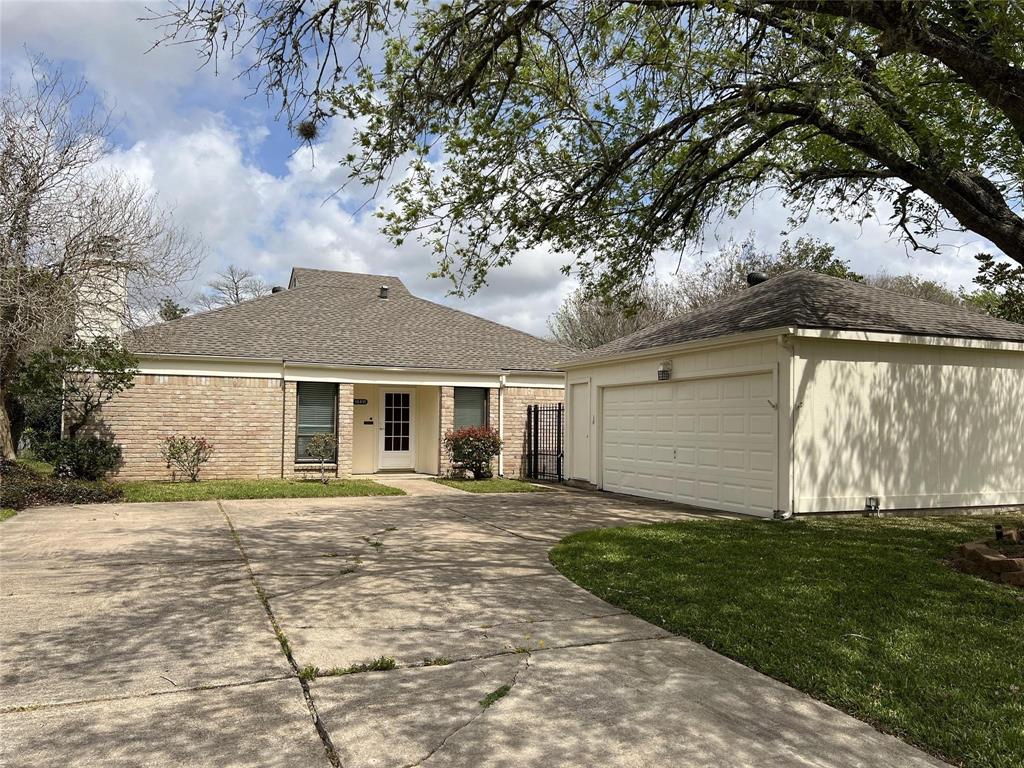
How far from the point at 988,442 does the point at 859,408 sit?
2.90 metres

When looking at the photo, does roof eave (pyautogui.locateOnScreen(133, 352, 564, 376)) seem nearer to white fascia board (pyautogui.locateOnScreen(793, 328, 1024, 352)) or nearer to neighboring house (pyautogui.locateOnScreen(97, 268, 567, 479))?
neighboring house (pyautogui.locateOnScreen(97, 268, 567, 479))

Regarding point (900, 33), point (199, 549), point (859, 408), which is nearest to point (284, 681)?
point (199, 549)

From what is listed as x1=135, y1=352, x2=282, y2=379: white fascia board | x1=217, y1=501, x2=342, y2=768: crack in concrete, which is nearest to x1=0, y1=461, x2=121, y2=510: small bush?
x1=135, y1=352, x2=282, y2=379: white fascia board

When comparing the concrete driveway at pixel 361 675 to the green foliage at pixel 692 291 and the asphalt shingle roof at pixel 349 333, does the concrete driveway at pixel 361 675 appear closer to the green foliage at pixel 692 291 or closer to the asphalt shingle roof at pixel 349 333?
the asphalt shingle roof at pixel 349 333

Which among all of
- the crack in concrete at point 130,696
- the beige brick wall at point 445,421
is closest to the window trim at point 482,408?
the beige brick wall at point 445,421

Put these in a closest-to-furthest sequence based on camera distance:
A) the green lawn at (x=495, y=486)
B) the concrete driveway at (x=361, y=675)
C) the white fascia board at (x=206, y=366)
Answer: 1. the concrete driveway at (x=361, y=675)
2. the green lawn at (x=495, y=486)
3. the white fascia board at (x=206, y=366)

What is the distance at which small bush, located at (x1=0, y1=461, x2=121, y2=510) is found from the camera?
1082cm

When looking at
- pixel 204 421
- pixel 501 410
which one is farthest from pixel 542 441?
pixel 204 421

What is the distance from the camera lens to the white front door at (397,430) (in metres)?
18.4

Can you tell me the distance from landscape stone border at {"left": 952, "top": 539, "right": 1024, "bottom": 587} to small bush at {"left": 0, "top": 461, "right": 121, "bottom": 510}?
12301mm

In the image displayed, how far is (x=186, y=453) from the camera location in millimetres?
14898

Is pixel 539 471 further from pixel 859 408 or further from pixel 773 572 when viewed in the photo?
pixel 773 572

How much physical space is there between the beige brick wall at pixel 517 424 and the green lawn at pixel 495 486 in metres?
0.98

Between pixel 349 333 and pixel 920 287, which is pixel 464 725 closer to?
pixel 349 333
